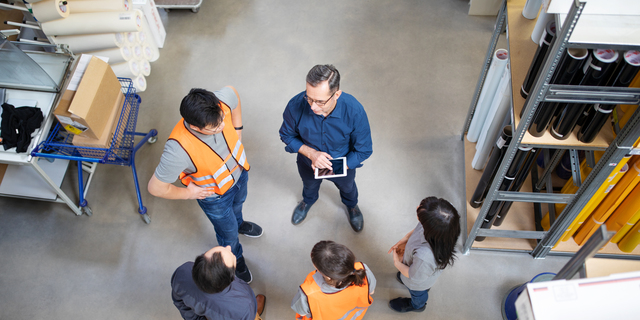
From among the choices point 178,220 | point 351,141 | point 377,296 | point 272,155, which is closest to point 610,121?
point 351,141

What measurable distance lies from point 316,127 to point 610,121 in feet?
5.97

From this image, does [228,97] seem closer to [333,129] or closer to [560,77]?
[333,129]

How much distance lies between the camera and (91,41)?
4.05 meters

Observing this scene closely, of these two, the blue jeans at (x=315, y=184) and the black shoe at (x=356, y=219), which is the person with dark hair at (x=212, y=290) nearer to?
the blue jeans at (x=315, y=184)

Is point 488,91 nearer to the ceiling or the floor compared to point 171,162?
nearer to the floor

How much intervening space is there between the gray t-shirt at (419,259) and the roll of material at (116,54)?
349 centimetres

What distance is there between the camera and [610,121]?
249 centimetres

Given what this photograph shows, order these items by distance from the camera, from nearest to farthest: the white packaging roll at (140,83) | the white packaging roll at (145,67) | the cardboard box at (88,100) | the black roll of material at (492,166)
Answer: the black roll of material at (492,166)
the cardboard box at (88,100)
the white packaging roll at (140,83)
the white packaging roll at (145,67)

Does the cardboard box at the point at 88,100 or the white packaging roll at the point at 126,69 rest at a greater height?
the cardboard box at the point at 88,100

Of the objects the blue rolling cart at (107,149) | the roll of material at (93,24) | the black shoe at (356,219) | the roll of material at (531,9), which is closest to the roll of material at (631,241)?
the roll of material at (531,9)

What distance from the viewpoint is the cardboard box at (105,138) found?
10.4 feet

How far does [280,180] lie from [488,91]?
209cm

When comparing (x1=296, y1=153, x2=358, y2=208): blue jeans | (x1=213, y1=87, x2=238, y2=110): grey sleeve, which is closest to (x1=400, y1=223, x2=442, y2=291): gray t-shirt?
(x1=296, y1=153, x2=358, y2=208): blue jeans

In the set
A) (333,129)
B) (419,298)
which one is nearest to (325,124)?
(333,129)
